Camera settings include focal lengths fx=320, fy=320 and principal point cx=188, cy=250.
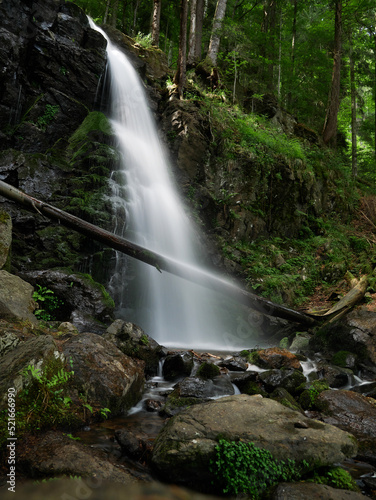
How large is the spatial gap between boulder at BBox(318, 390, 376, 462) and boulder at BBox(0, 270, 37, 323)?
179 inches

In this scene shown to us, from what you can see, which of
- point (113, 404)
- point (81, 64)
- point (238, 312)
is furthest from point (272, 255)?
point (81, 64)

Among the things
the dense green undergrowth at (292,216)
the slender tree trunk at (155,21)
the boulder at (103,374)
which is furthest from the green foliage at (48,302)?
the slender tree trunk at (155,21)

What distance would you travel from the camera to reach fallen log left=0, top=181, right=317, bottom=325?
22.2ft

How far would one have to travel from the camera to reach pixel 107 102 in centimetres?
1392

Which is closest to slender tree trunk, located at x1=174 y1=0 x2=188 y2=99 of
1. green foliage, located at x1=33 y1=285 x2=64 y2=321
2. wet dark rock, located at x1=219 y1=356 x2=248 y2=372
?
green foliage, located at x1=33 y1=285 x2=64 y2=321

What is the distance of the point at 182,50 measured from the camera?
13.1 meters

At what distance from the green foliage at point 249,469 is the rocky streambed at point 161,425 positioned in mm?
46

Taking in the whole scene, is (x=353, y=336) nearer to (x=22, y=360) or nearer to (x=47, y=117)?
(x=22, y=360)

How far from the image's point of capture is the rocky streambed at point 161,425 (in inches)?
99.9

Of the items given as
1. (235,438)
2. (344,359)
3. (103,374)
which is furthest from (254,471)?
(344,359)

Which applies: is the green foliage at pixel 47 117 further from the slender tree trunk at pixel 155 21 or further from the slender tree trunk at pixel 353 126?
the slender tree trunk at pixel 353 126

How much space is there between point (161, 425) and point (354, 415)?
8.56 ft

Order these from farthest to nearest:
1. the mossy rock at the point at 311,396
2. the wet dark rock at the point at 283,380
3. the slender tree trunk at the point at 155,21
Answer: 1. the slender tree trunk at the point at 155,21
2. the wet dark rock at the point at 283,380
3. the mossy rock at the point at 311,396

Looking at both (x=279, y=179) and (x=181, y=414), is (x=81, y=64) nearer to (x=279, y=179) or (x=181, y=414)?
(x=279, y=179)
